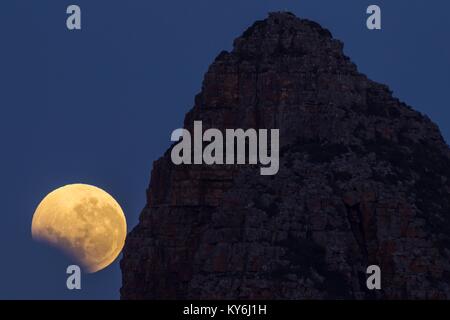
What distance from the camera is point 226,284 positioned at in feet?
630

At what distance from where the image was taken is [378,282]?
646ft
